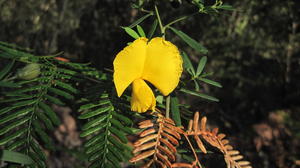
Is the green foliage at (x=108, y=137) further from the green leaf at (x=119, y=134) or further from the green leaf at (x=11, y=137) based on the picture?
the green leaf at (x=11, y=137)

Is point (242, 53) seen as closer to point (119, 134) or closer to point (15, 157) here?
point (119, 134)

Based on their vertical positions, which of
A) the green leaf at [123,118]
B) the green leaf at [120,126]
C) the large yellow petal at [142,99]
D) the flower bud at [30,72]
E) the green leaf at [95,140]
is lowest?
the green leaf at [95,140]

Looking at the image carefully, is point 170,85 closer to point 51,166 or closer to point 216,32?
point 216,32

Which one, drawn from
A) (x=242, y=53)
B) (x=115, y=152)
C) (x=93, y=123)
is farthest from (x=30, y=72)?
(x=242, y=53)

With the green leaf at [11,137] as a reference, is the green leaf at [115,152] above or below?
below

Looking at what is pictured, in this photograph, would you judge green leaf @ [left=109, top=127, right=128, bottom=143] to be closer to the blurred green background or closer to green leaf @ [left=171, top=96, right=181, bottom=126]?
green leaf @ [left=171, top=96, right=181, bottom=126]

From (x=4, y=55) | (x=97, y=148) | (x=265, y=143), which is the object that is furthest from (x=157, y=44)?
(x=265, y=143)

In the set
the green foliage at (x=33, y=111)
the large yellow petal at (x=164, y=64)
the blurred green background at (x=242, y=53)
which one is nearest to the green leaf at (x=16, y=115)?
the green foliage at (x=33, y=111)
